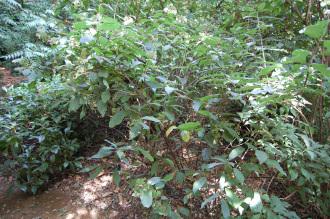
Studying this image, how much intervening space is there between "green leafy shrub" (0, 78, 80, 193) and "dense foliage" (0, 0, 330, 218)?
1022 mm

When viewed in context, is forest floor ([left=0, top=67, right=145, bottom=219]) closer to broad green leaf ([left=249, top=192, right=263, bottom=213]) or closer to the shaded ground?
broad green leaf ([left=249, top=192, right=263, bottom=213])

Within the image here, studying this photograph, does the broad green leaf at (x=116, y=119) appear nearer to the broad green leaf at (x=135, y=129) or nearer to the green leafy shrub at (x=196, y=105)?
the green leafy shrub at (x=196, y=105)

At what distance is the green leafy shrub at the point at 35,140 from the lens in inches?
115

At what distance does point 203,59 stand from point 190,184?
708 millimetres

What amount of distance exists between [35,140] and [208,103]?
2056mm

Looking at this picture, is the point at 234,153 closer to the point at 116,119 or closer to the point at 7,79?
the point at 116,119

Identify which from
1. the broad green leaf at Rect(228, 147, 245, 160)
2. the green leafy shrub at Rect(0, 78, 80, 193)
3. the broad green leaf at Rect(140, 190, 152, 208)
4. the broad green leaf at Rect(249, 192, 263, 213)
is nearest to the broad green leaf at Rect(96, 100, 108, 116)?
the broad green leaf at Rect(140, 190, 152, 208)

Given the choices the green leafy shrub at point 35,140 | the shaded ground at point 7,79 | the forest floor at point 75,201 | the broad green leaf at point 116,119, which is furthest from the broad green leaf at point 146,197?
the shaded ground at point 7,79

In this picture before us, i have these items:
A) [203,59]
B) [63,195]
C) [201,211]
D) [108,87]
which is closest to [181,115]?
[203,59]

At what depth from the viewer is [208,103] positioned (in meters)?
1.61

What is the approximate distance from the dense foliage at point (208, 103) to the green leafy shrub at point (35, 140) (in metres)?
1.02

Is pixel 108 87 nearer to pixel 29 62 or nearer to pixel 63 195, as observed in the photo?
pixel 29 62

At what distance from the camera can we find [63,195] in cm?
299

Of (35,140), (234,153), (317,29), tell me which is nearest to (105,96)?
(234,153)
